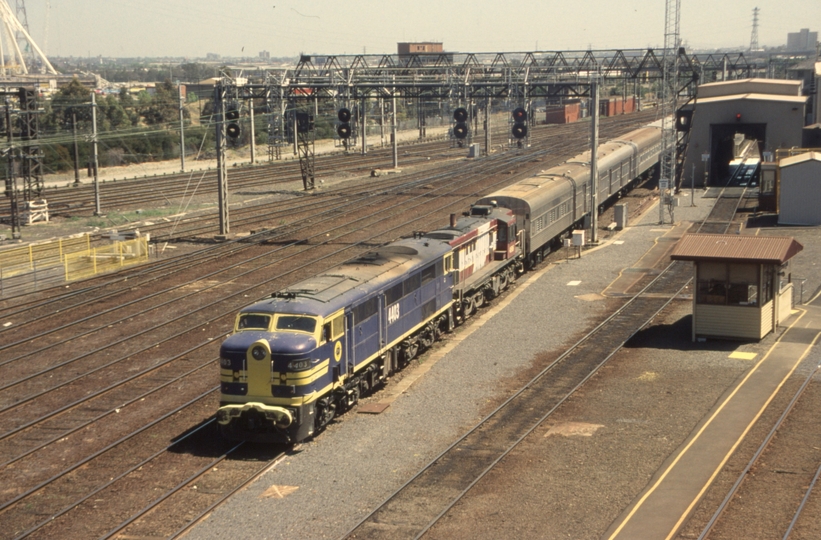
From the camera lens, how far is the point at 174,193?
206 feet

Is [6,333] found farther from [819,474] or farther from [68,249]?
[819,474]

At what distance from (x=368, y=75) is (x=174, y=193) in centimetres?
1544

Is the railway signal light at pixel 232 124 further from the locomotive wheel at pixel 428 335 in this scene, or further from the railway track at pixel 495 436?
the railway track at pixel 495 436

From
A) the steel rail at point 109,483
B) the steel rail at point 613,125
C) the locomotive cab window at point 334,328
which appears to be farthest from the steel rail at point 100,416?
the steel rail at point 613,125

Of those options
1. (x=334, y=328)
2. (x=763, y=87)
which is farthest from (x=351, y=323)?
(x=763, y=87)

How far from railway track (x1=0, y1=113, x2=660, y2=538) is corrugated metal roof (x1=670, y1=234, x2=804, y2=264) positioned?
13.9 metres

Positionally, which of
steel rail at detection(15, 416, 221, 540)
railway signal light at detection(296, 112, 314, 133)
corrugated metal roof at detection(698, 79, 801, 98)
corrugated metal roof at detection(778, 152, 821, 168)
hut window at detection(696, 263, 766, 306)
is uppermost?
corrugated metal roof at detection(698, 79, 801, 98)

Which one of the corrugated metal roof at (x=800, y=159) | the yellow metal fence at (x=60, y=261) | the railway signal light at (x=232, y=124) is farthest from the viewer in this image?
the corrugated metal roof at (x=800, y=159)

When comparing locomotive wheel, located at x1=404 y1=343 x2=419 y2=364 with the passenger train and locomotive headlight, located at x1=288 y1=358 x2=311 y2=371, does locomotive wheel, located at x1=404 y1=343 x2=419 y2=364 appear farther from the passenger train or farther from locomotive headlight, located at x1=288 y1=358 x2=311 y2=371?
locomotive headlight, located at x1=288 y1=358 x2=311 y2=371

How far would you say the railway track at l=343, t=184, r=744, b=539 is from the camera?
1522cm

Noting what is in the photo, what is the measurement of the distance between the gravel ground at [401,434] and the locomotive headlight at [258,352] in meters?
2.07

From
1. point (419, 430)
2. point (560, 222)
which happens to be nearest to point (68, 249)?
point (560, 222)

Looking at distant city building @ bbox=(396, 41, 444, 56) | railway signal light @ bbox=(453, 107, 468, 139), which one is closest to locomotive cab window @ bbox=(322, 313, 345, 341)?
railway signal light @ bbox=(453, 107, 468, 139)

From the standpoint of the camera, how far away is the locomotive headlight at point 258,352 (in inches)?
719
